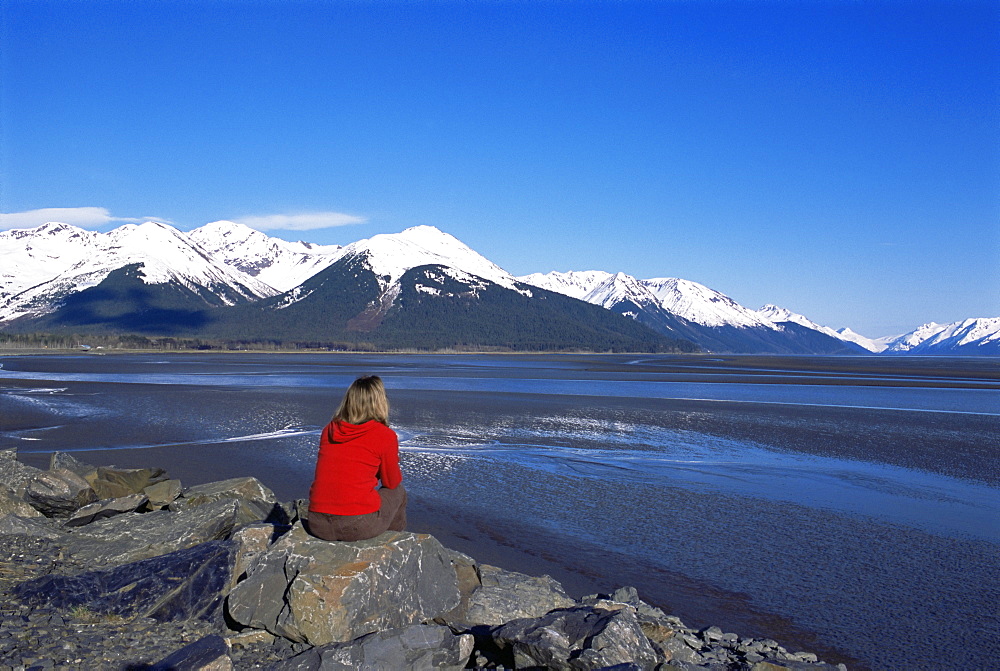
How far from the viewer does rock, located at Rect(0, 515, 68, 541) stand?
10.8 meters

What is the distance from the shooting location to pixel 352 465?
8.25 meters

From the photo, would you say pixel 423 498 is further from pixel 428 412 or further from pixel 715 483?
pixel 428 412

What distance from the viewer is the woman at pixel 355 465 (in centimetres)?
825

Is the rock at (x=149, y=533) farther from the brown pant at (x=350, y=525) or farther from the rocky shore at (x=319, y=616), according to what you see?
the brown pant at (x=350, y=525)

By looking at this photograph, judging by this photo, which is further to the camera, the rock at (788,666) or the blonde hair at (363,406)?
the blonde hair at (363,406)

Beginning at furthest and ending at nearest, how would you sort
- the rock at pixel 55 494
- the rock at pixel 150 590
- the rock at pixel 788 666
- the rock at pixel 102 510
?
the rock at pixel 55 494 → the rock at pixel 102 510 → the rock at pixel 150 590 → the rock at pixel 788 666

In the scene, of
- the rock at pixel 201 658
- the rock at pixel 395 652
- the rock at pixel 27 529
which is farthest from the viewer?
the rock at pixel 27 529

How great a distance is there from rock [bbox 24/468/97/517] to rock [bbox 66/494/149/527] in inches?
10.7

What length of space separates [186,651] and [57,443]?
21850 millimetres

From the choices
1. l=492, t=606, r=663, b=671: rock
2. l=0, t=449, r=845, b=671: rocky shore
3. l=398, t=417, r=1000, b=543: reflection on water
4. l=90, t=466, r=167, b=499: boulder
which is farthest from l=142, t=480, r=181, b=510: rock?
l=398, t=417, r=1000, b=543: reflection on water

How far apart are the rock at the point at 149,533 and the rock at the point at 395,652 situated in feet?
13.5

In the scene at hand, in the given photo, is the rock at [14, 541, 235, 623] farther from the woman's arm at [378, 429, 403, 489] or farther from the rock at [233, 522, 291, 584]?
the woman's arm at [378, 429, 403, 489]

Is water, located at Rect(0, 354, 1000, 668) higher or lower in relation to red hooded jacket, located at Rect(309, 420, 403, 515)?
lower

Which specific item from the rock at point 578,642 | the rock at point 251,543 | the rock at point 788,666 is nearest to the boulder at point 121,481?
the rock at point 251,543
